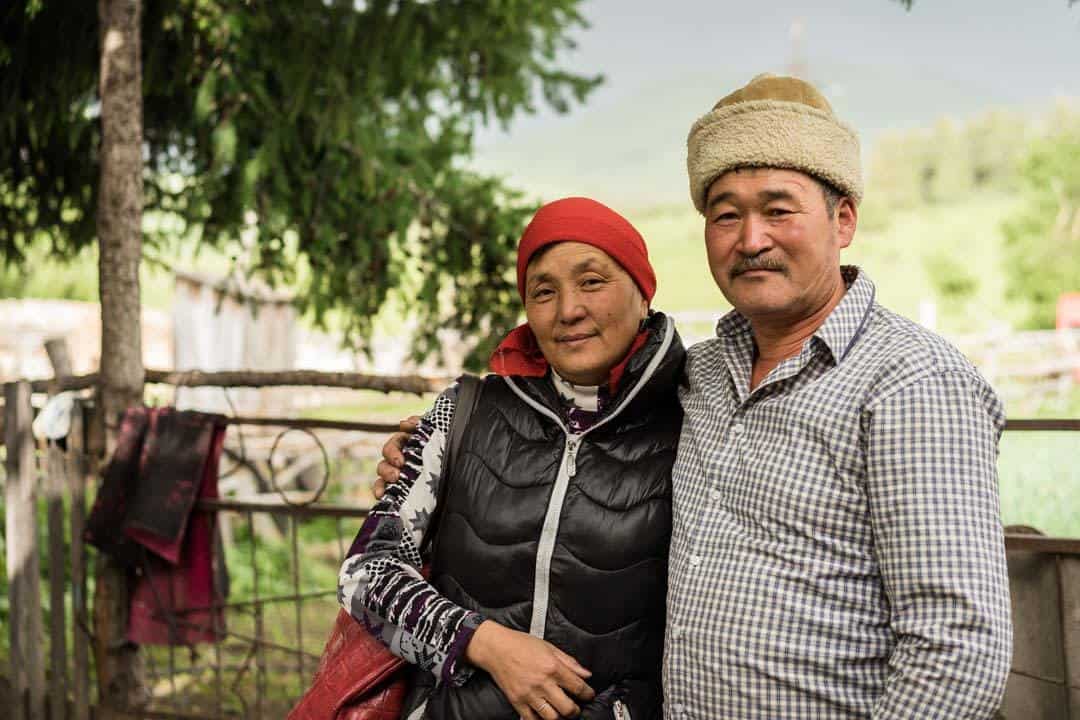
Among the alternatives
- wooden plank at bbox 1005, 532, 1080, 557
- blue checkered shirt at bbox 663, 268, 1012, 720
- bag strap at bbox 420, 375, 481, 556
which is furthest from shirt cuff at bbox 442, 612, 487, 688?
wooden plank at bbox 1005, 532, 1080, 557

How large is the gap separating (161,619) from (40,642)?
0.65 metres

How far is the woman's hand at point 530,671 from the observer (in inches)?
71.9

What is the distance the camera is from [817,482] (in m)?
1.60

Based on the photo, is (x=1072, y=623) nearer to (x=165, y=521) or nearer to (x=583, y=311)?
(x=583, y=311)

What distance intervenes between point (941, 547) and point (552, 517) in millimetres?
745

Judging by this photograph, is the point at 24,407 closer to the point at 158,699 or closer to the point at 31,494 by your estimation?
the point at 31,494

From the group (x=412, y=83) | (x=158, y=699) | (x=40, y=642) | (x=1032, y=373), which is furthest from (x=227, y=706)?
(x=1032, y=373)

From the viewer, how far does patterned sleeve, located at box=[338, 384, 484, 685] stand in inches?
75.6

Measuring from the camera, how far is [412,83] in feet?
21.7

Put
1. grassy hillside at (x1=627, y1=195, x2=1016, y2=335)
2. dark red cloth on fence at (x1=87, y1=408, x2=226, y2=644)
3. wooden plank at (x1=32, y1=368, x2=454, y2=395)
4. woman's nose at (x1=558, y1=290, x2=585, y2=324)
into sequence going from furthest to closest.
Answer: grassy hillside at (x1=627, y1=195, x2=1016, y2=335) → dark red cloth on fence at (x1=87, y1=408, x2=226, y2=644) → wooden plank at (x1=32, y1=368, x2=454, y2=395) → woman's nose at (x1=558, y1=290, x2=585, y2=324)

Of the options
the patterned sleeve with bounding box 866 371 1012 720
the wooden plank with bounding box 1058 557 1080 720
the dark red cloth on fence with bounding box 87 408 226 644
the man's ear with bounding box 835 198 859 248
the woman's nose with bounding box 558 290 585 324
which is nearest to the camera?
the patterned sleeve with bounding box 866 371 1012 720

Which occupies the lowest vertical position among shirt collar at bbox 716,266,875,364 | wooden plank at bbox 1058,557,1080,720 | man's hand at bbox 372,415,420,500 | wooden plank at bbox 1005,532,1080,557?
wooden plank at bbox 1058,557,1080,720

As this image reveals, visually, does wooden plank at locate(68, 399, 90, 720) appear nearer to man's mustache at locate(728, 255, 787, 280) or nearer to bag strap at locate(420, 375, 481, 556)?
bag strap at locate(420, 375, 481, 556)

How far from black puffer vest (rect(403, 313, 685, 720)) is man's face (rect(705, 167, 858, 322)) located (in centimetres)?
30
